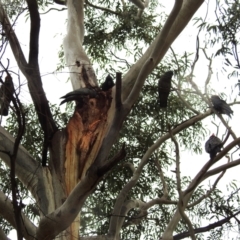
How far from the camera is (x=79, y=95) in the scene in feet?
10.00

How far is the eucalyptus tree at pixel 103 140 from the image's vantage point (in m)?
2.35

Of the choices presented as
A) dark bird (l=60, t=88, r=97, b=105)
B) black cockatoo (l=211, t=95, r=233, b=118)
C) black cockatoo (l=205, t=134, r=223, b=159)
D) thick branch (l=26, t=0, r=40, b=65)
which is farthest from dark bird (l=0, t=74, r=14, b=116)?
black cockatoo (l=211, t=95, r=233, b=118)

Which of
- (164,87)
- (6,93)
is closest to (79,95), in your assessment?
(164,87)

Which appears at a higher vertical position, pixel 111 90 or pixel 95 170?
pixel 111 90

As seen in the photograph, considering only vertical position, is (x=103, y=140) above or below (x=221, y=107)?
below

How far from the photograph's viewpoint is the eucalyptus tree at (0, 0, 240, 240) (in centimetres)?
235

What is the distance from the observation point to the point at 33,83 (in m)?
2.65

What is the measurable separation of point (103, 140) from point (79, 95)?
52 centimetres

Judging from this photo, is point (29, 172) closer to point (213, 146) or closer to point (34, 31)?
point (34, 31)

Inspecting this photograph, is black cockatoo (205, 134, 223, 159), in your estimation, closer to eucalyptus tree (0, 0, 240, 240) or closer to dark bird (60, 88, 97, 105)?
eucalyptus tree (0, 0, 240, 240)

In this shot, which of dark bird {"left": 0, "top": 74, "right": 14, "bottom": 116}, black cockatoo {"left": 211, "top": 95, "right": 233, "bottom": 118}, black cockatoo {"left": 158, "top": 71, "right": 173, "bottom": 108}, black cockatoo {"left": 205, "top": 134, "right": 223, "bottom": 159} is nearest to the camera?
dark bird {"left": 0, "top": 74, "right": 14, "bottom": 116}

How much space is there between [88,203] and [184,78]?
1.28 m

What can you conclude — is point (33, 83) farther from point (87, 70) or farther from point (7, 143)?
point (87, 70)

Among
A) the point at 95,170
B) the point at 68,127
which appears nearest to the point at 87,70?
the point at 68,127
